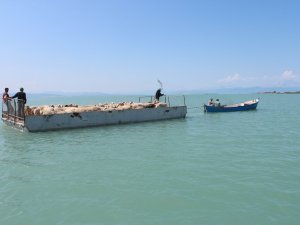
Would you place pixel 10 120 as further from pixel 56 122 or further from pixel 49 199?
pixel 49 199

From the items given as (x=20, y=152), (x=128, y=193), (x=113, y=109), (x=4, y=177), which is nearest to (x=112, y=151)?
(x=20, y=152)

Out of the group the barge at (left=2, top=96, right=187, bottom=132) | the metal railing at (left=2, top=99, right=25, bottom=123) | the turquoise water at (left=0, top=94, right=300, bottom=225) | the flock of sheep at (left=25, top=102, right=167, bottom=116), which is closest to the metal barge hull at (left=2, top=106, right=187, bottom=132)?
the barge at (left=2, top=96, right=187, bottom=132)

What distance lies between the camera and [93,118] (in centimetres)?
2564

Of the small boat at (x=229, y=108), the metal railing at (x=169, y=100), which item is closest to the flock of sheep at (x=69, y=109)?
the metal railing at (x=169, y=100)

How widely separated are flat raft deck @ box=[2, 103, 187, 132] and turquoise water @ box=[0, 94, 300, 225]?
3586 mm

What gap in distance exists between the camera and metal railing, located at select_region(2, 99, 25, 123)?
76.4ft

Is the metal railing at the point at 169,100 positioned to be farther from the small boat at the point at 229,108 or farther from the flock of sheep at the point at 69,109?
the small boat at the point at 229,108

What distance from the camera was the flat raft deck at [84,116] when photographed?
2350 cm

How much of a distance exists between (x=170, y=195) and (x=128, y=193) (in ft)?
3.90

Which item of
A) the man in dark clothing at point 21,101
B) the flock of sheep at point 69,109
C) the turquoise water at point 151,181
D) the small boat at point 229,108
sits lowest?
the turquoise water at point 151,181

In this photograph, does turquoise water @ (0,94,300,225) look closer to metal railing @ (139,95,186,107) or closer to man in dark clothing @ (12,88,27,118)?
man in dark clothing @ (12,88,27,118)

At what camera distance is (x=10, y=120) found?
82.3ft

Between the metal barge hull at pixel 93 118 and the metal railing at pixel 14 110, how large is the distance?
30cm

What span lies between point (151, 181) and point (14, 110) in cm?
1649
